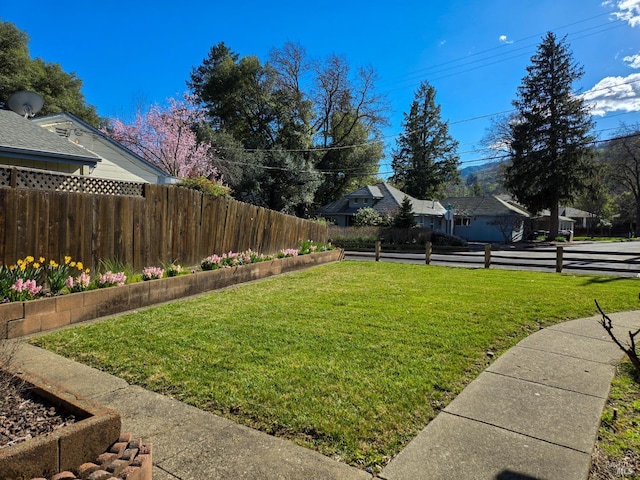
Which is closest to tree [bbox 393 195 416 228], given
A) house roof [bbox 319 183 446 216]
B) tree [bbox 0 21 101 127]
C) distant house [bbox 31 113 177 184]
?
house roof [bbox 319 183 446 216]

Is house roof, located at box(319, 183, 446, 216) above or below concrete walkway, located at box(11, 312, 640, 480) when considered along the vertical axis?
above

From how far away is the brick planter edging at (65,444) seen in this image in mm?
1769

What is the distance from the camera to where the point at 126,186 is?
7.28 m

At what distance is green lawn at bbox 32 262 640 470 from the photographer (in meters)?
2.84

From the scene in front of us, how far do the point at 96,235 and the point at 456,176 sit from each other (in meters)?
46.8

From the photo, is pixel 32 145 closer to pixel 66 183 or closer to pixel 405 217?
pixel 66 183

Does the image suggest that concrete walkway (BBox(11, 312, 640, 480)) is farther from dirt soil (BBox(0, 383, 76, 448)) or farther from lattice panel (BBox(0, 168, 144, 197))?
lattice panel (BBox(0, 168, 144, 197))

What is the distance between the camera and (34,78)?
79.8 ft

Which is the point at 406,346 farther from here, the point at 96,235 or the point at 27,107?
the point at 27,107

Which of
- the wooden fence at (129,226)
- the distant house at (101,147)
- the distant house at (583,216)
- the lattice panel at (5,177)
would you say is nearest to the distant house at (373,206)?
the distant house at (101,147)

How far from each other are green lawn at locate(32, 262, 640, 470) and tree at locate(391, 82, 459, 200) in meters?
39.8

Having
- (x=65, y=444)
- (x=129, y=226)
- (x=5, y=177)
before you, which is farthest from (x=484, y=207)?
(x=65, y=444)

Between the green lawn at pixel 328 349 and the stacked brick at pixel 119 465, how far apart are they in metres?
0.82

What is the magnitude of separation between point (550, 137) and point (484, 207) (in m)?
7.74
